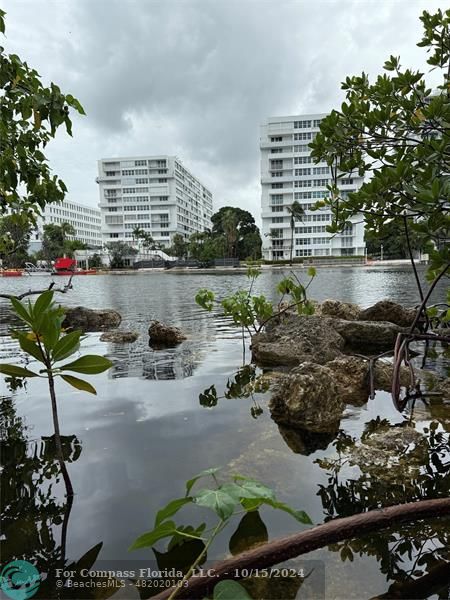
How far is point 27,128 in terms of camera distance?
3141mm

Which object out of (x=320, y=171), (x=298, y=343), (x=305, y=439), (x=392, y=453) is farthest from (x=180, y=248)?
(x=392, y=453)

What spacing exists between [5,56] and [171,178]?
133856 mm

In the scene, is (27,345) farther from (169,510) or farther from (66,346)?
(169,510)

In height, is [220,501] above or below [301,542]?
above

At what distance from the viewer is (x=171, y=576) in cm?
205

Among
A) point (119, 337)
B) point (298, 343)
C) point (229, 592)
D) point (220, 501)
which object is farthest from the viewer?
point (119, 337)

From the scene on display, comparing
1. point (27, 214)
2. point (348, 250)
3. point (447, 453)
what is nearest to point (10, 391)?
point (27, 214)

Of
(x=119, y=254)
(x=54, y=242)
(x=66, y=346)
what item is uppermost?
(x=54, y=242)

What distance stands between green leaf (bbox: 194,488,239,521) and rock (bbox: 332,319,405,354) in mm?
6762

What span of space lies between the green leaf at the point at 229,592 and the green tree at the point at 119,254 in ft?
356

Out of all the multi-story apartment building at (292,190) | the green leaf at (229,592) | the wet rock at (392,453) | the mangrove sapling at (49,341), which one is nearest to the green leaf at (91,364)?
the mangrove sapling at (49,341)

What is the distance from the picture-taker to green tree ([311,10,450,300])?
2406mm

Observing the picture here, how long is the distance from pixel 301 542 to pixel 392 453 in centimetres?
202

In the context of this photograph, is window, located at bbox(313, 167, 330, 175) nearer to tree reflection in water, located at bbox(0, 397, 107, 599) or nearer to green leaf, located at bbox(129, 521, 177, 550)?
tree reflection in water, located at bbox(0, 397, 107, 599)
